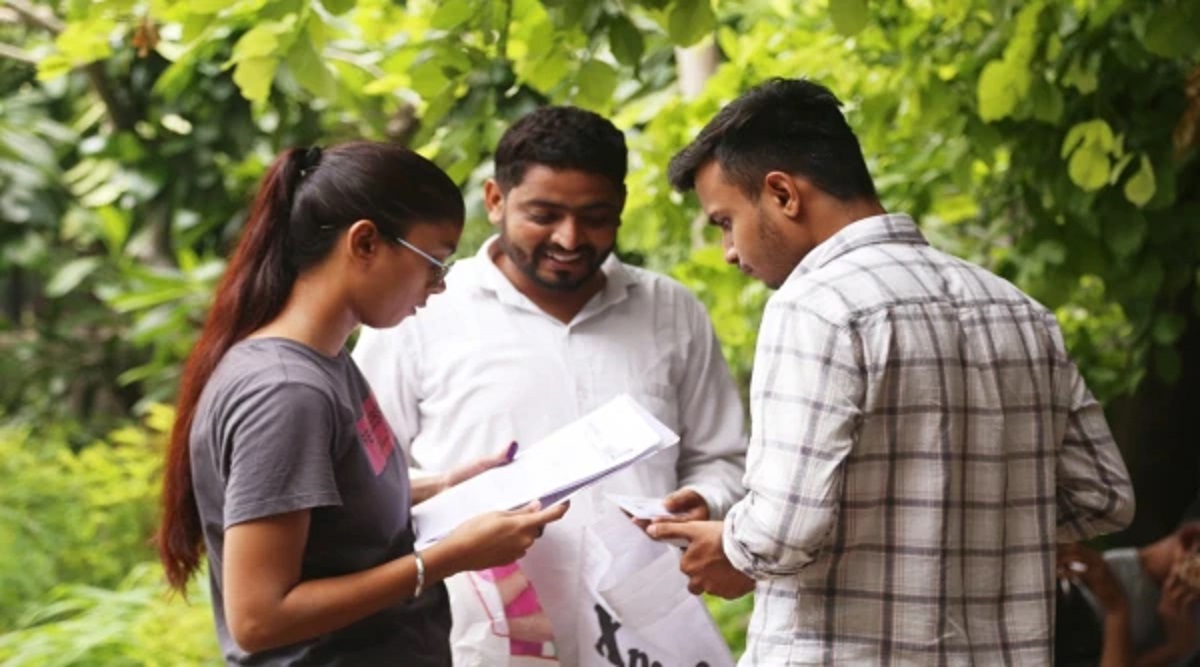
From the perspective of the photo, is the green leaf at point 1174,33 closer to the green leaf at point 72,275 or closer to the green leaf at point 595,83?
the green leaf at point 595,83

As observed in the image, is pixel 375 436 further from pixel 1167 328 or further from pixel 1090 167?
pixel 1167 328

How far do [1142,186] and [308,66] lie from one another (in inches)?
77.5

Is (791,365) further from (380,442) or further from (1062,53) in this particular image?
(1062,53)

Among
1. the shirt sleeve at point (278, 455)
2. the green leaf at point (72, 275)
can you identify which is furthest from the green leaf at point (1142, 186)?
the green leaf at point (72, 275)

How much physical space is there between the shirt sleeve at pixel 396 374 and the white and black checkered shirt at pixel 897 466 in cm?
101

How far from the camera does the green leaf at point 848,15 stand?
10.9 ft

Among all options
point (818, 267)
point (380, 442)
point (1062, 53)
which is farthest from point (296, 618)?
point (1062, 53)

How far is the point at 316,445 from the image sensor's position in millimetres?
2375

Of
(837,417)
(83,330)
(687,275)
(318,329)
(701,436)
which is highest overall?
(837,417)

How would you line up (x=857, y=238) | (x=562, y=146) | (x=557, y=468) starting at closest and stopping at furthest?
(x=857, y=238) → (x=557, y=468) → (x=562, y=146)

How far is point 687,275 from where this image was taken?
5.05 metres

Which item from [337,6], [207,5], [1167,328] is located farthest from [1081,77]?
[207,5]

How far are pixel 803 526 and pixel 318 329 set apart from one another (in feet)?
2.59

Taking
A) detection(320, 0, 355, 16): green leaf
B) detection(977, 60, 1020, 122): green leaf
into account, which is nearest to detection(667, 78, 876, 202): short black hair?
detection(320, 0, 355, 16): green leaf
